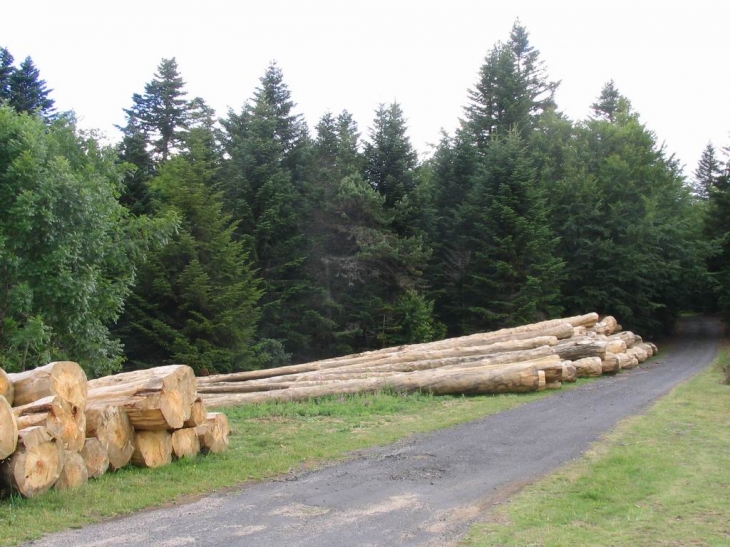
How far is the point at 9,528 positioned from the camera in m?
5.72

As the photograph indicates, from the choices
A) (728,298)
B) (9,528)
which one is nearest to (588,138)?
(728,298)

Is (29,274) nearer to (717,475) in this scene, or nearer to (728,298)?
(717,475)

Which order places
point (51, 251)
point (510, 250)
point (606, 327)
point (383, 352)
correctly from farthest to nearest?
1. point (510, 250)
2. point (606, 327)
3. point (383, 352)
4. point (51, 251)

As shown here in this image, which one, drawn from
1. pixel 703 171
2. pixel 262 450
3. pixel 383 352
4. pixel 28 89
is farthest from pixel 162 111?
pixel 703 171

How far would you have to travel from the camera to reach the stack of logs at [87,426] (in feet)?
21.1

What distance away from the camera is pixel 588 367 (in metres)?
18.8

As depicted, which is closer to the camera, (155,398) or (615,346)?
(155,398)

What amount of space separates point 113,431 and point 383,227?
23705 millimetres

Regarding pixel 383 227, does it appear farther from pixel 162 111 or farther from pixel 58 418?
pixel 58 418

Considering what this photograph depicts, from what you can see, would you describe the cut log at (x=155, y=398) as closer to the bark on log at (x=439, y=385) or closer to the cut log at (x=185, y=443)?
the cut log at (x=185, y=443)

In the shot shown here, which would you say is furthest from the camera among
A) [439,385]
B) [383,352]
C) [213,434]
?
[383,352]

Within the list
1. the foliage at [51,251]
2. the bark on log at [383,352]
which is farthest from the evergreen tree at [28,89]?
the bark on log at [383,352]

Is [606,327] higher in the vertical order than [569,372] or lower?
higher

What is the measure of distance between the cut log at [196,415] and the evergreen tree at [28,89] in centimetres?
2547
